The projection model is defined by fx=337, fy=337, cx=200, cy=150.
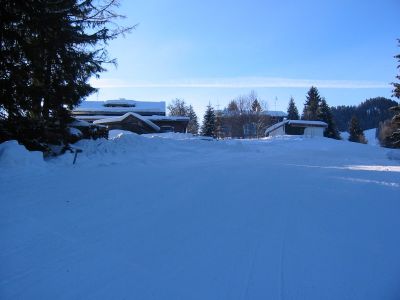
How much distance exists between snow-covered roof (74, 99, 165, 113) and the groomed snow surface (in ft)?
131

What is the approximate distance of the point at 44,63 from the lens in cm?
1130

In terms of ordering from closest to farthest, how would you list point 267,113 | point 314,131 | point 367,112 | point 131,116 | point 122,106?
1. point 131,116
2. point 314,131
3. point 122,106
4. point 267,113
5. point 367,112

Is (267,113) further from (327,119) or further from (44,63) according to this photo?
(44,63)

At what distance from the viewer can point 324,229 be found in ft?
17.6

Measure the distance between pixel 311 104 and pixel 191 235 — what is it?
65459mm

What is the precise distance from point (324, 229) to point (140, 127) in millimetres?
31986

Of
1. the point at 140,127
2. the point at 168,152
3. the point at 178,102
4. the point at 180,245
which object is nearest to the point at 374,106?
the point at 178,102

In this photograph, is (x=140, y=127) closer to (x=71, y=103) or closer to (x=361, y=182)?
(x=71, y=103)

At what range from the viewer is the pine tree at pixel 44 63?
366 inches

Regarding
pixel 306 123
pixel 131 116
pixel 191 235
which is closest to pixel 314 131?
pixel 306 123

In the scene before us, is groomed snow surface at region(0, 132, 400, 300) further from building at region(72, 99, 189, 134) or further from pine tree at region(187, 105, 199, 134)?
pine tree at region(187, 105, 199, 134)

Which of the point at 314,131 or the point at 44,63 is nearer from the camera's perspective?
the point at 44,63

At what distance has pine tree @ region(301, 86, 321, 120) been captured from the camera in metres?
64.2

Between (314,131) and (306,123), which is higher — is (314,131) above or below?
below
